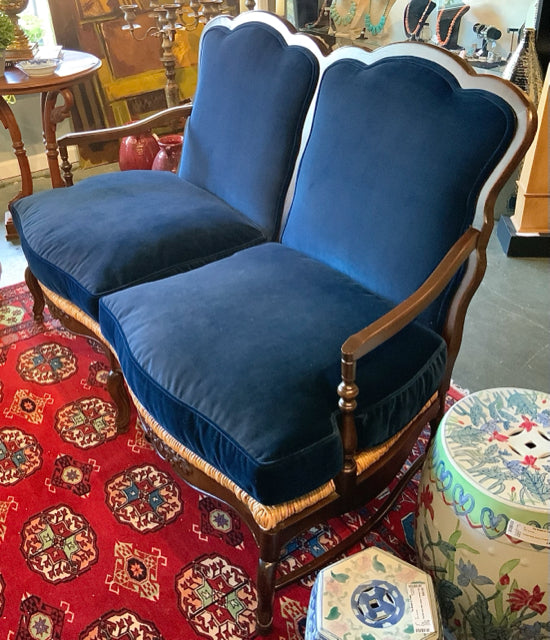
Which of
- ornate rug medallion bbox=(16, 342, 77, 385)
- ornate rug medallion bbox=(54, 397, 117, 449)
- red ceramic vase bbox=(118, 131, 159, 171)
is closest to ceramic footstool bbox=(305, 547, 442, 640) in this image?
ornate rug medallion bbox=(54, 397, 117, 449)

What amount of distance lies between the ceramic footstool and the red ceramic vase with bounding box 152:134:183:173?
189 cm

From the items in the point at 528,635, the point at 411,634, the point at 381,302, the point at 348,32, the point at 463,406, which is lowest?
the point at 528,635

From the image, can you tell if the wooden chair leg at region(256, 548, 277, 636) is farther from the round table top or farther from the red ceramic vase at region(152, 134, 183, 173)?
the round table top

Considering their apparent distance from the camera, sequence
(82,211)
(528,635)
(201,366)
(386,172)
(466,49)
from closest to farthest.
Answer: (528,635) → (201,366) → (386,172) → (82,211) → (466,49)

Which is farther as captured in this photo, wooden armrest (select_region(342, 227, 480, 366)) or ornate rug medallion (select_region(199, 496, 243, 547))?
Result: ornate rug medallion (select_region(199, 496, 243, 547))

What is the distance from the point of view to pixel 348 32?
9.97 feet

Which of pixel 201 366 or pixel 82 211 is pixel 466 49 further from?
pixel 201 366

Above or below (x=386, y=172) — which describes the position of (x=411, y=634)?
below

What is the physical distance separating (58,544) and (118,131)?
1288 mm


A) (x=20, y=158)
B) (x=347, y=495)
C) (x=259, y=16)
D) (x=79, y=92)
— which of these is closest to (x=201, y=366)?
(x=347, y=495)

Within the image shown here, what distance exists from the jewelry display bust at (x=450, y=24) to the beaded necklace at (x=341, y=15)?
1.48 ft

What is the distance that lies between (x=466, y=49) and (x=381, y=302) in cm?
194

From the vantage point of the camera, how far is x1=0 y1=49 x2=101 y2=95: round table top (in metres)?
2.26

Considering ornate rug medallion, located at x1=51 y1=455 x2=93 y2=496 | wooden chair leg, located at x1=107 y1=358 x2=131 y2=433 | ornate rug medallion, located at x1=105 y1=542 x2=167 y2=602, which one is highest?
wooden chair leg, located at x1=107 y1=358 x2=131 y2=433
